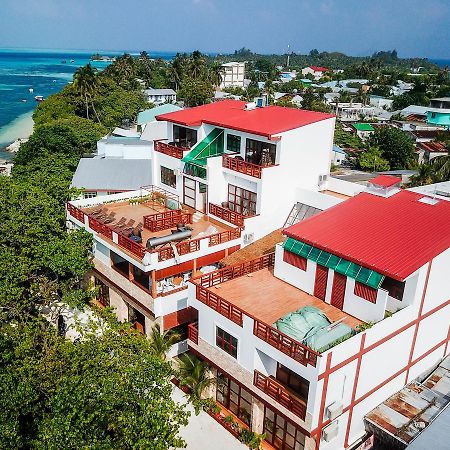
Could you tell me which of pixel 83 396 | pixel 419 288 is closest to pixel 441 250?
pixel 419 288

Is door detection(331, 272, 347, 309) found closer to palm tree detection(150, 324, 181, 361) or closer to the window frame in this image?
the window frame

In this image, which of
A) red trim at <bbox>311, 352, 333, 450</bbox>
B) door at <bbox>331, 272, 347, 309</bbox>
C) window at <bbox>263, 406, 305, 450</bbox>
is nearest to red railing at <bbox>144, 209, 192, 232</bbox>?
door at <bbox>331, 272, 347, 309</bbox>

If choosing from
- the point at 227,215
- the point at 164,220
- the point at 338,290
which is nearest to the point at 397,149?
the point at 227,215

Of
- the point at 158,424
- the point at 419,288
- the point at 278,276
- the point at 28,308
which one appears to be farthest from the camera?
the point at 28,308

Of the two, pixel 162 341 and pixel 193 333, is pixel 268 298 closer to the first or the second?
pixel 193 333

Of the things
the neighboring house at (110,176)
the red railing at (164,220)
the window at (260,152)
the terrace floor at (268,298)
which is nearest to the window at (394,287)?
the terrace floor at (268,298)

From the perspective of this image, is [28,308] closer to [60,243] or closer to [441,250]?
[60,243]
